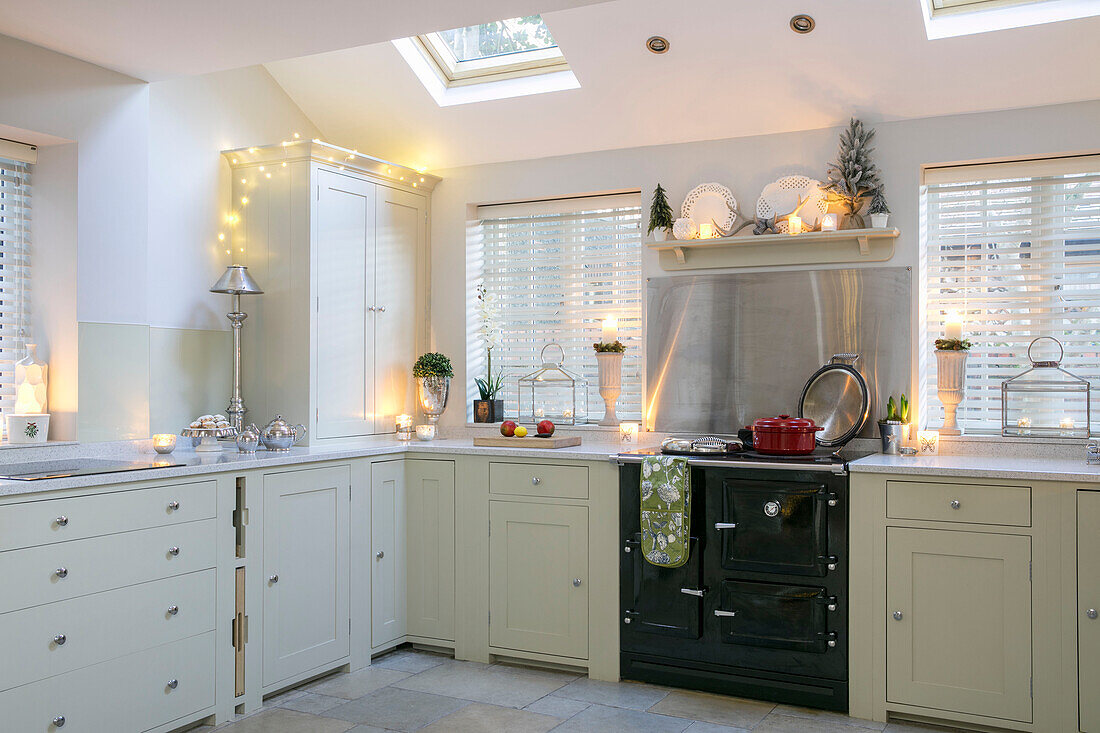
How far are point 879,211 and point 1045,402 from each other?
41.6 inches

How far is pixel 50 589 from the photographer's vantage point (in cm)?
271

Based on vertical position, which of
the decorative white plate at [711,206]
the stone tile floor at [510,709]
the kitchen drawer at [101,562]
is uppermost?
the decorative white plate at [711,206]

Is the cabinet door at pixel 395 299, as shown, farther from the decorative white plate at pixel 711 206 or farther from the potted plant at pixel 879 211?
the potted plant at pixel 879 211

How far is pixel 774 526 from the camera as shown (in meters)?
3.45

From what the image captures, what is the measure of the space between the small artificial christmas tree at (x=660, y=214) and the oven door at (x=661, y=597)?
147 centimetres

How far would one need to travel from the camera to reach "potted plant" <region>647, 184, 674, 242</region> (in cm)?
423

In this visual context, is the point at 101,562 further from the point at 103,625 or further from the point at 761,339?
the point at 761,339

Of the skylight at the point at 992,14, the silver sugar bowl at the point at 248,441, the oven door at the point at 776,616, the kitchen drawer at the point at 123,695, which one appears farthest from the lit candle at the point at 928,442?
the kitchen drawer at the point at 123,695

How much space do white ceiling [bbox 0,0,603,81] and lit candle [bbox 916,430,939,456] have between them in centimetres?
223

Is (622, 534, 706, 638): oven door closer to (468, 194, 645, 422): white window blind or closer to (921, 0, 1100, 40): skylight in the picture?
(468, 194, 645, 422): white window blind

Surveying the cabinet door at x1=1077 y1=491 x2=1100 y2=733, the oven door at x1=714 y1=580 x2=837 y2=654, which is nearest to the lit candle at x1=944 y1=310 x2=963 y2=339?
the cabinet door at x1=1077 y1=491 x2=1100 y2=733

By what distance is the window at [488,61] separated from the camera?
14.1 feet

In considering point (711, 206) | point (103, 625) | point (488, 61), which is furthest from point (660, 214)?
point (103, 625)

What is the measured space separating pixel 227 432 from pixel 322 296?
75cm
